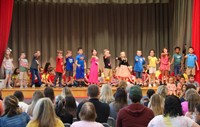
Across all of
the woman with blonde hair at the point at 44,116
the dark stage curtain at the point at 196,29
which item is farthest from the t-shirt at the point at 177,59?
the woman with blonde hair at the point at 44,116

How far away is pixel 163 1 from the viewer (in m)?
16.5

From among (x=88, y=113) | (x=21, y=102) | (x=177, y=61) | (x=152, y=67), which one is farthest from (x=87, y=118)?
(x=177, y=61)

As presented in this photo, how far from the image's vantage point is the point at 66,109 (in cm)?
538

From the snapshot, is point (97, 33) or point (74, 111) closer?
point (74, 111)

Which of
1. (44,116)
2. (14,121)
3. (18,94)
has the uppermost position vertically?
(18,94)

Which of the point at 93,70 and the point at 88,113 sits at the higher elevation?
the point at 93,70

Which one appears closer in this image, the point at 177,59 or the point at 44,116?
the point at 44,116

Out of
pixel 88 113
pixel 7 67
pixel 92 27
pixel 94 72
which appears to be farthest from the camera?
pixel 92 27

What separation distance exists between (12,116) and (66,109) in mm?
1101

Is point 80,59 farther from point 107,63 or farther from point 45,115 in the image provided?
point 45,115

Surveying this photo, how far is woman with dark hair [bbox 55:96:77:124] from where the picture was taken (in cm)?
499

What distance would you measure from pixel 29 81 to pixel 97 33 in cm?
472

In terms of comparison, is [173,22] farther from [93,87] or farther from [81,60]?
[93,87]

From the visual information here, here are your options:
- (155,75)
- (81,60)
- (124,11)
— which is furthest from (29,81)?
(124,11)
